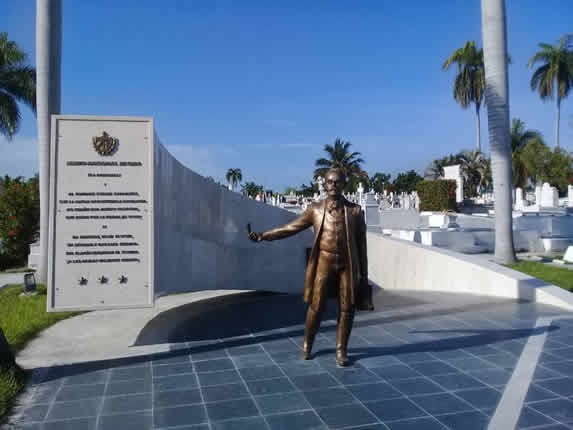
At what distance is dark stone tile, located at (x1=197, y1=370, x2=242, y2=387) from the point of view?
4488 mm

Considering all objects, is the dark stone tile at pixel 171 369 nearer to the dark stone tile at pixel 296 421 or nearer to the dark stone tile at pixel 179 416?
the dark stone tile at pixel 179 416

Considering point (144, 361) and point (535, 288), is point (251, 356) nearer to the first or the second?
point (144, 361)

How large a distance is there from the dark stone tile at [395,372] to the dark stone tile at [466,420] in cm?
87

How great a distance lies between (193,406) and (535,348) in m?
3.68

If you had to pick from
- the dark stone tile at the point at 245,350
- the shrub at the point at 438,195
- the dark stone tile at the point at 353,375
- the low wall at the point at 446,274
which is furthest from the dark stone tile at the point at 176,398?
the shrub at the point at 438,195

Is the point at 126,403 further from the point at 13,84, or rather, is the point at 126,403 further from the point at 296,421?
the point at 13,84

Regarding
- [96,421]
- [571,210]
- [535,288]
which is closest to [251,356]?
[96,421]

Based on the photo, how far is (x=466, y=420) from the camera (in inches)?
143

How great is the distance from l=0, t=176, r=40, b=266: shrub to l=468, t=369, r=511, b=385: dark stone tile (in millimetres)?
16763

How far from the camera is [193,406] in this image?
393cm

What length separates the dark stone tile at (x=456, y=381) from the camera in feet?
14.1

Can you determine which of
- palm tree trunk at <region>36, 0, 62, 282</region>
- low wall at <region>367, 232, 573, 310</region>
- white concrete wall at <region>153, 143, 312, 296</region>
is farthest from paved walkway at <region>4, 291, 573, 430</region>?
palm tree trunk at <region>36, 0, 62, 282</region>

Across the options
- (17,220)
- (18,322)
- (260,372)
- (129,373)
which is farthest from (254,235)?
(17,220)

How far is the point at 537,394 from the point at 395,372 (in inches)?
47.1
